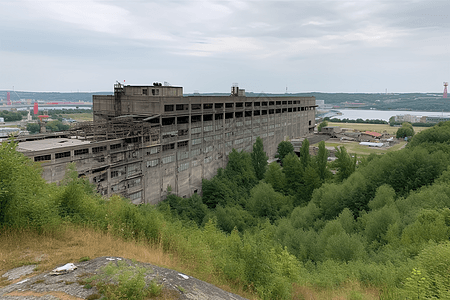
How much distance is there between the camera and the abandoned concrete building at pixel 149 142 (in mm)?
38281

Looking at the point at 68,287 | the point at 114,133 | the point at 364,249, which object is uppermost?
the point at 114,133

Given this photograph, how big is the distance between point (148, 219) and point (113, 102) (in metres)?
36.9

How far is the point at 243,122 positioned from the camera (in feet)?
235

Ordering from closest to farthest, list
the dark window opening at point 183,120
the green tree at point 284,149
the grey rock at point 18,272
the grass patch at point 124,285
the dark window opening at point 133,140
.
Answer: the grass patch at point 124,285 → the grey rock at point 18,272 → the dark window opening at point 133,140 → the dark window opening at point 183,120 → the green tree at point 284,149

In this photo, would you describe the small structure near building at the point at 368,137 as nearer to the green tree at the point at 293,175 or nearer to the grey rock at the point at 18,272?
the green tree at the point at 293,175

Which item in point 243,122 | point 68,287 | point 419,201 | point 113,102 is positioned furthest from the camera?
point 243,122

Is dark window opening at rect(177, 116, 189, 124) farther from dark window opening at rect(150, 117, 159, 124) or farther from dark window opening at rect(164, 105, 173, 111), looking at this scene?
dark window opening at rect(150, 117, 159, 124)

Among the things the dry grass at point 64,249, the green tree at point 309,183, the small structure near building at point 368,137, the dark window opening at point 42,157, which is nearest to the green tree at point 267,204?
the green tree at point 309,183

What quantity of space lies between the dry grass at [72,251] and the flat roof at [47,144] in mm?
21453

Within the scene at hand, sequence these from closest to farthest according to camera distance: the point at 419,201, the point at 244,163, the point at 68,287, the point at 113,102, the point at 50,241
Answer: the point at 68,287 < the point at 50,241 < the point at 419,201 < the point at 113,102 < the point at 244,163

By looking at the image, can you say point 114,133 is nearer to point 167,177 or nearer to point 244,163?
point 167,177

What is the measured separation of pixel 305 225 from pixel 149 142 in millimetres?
25455

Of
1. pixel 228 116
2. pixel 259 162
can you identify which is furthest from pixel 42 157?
pixel 259 162

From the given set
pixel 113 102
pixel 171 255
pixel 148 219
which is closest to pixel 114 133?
pixel 113 102
